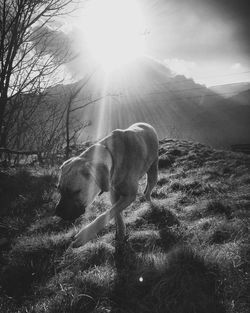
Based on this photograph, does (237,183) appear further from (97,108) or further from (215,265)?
(97,108)

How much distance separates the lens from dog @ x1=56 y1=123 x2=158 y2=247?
3174mm

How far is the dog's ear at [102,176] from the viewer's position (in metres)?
3.28

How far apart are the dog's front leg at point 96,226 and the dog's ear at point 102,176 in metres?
0.35

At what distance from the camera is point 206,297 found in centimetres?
215

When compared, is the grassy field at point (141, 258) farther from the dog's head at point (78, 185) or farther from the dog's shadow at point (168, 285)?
the dog's head at point (78, 185)

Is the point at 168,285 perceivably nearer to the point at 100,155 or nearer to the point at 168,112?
the point at 100,155

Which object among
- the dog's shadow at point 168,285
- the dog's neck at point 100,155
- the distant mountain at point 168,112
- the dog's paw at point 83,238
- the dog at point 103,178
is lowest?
the distant mountain at point 168,112

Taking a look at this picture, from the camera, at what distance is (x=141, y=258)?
2.92m

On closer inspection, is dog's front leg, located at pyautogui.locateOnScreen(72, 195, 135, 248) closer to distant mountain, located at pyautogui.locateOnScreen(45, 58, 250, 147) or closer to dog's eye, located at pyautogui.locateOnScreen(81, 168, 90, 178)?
dog's eye, located at pyautogui.locateOnScreen(81, 168, 90, 178)

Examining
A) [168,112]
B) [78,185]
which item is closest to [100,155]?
[78,185]

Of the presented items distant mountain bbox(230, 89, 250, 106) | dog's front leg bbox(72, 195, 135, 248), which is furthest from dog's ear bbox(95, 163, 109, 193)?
distant mountain bbox(230, 89, 250, 106)

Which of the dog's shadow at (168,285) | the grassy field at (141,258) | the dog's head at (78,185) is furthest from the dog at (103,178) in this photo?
the dog's shadow at (168,285)

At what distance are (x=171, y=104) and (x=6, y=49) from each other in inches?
4804

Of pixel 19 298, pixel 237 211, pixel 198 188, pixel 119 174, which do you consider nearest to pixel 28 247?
pixel 19 298
